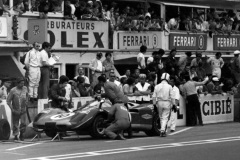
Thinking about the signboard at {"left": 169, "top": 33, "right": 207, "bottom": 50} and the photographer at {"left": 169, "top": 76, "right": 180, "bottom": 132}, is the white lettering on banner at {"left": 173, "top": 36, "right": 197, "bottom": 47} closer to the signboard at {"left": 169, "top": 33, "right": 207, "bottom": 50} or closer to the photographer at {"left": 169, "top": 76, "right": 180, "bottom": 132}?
the signboard at {"left": 169, "top": 33, "right": 207, "bottom": 50}

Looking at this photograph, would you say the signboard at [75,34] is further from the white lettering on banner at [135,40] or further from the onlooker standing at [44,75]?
the onlooker standing at [44,75]

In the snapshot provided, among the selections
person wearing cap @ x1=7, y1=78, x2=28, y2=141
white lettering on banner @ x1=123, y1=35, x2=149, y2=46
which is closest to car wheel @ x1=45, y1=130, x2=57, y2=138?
person wearing cap @ x1=7, y1=78, x2=28, y2=141

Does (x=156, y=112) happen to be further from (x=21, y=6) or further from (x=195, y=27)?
(x=195, y=27)

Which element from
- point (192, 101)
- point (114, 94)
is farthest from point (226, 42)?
point (114, 94)

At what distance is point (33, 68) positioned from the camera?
2511 cm

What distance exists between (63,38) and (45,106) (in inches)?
246

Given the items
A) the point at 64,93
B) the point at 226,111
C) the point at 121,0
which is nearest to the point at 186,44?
the point at 121,0

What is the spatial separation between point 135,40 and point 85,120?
11611 millimetres

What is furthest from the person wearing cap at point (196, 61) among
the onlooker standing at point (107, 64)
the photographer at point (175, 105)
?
the photographer at point (175, 105)

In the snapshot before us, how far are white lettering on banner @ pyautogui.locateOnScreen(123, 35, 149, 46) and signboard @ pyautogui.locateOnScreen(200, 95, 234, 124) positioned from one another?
460cm

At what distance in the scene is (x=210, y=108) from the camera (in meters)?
30.3

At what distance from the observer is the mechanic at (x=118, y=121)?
22688mm

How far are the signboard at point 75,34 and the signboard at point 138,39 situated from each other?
115 cm

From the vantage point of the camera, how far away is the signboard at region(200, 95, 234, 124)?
3008cm
